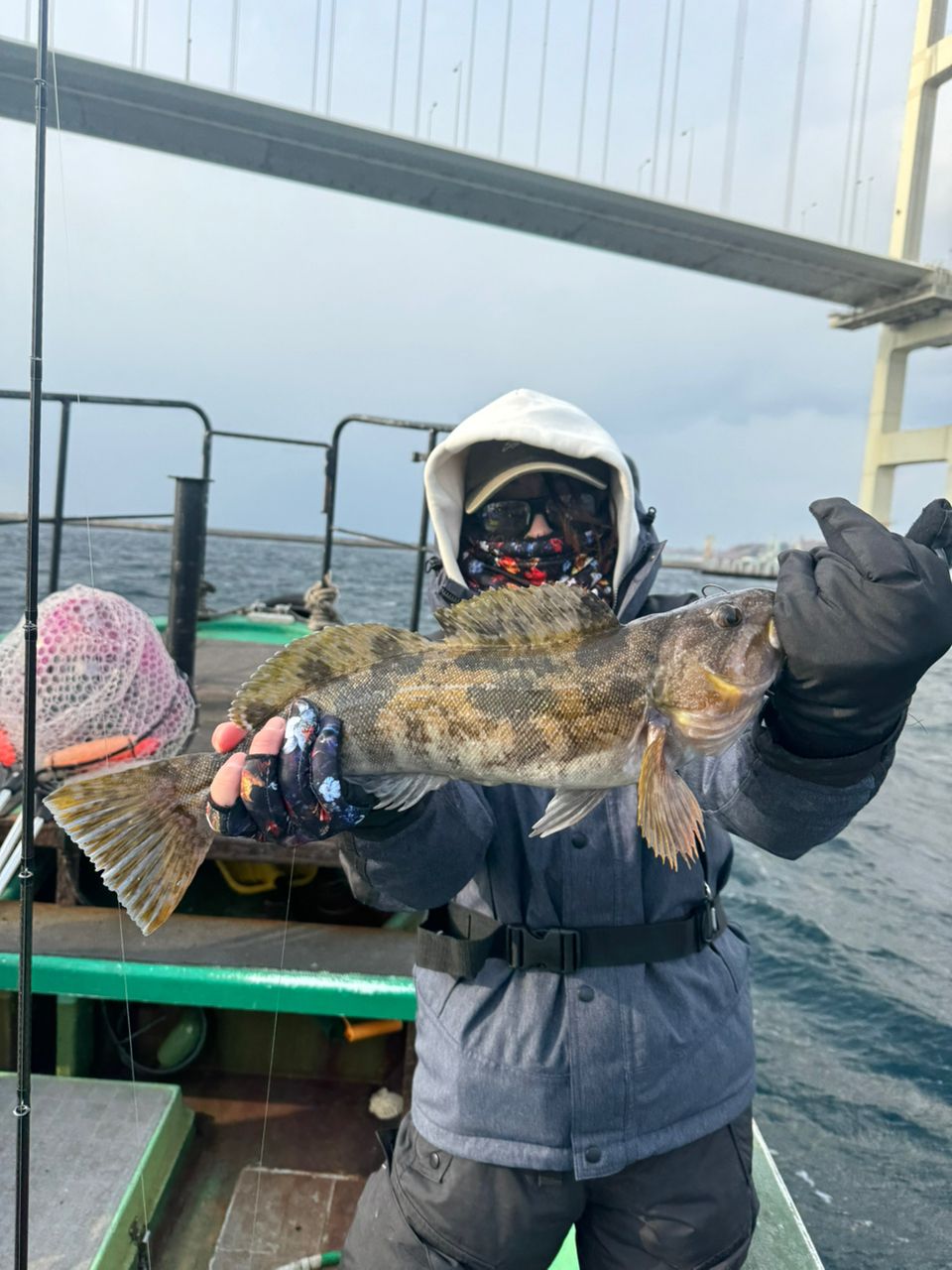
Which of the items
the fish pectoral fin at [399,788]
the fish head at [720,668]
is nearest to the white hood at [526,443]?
the fish head at [720,668]

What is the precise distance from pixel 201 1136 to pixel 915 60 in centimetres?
5020

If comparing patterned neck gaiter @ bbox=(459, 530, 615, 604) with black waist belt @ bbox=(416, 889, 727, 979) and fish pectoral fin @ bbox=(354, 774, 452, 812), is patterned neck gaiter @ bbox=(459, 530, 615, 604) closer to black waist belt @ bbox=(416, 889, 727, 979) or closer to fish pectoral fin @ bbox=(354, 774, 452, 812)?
fish pectoral fin @ bbox=(354, 774, 452, 812)

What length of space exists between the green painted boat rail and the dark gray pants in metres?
1.41

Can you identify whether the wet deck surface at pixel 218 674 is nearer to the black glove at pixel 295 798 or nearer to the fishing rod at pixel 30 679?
the fishing rod at pixel 30 679

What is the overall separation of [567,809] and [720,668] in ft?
1.86

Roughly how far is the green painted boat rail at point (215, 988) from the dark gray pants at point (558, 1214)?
141 centimetres

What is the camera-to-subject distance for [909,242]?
127 feet

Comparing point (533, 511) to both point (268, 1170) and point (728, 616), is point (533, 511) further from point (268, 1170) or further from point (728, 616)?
point (268, 1170)

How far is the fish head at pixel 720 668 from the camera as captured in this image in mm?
2186

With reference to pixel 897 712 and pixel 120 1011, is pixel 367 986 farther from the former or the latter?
pixel 897 712

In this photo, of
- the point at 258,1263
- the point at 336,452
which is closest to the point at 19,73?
the point at 336,452

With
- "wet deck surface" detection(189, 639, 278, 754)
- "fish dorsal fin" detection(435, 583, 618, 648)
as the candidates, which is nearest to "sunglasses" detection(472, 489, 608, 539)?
"fish dorsal fin" detection(435, 583, 618, 648)

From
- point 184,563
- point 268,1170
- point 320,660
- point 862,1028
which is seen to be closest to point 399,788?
point 320,660

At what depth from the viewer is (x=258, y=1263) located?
133 inches
